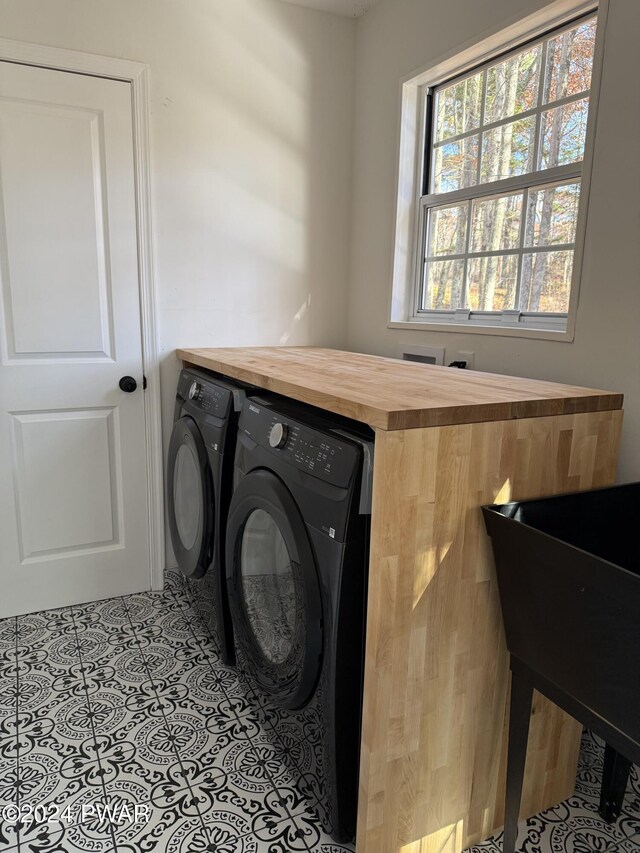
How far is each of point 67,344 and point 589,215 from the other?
1858mm

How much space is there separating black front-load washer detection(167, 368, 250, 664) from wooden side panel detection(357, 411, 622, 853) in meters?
0.81

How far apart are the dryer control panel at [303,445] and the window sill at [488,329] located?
847 mm

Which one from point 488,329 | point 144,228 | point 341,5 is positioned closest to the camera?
point 488,329

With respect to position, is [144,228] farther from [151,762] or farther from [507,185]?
[151,762]

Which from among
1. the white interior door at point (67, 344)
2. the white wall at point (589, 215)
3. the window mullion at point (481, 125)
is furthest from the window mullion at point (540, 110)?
the white interior door at point (67, 344)

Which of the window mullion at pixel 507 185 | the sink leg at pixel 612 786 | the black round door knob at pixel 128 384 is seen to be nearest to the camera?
the sink leg at pixel 612 786

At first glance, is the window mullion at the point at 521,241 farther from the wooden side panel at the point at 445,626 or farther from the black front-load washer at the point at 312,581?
the black front-load washer at the point at 312,581

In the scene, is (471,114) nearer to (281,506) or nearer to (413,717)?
(281,506)

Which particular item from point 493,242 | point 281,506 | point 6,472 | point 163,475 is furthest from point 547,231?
point 6,472

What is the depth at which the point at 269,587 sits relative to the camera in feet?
5.01

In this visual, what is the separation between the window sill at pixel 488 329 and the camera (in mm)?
1733

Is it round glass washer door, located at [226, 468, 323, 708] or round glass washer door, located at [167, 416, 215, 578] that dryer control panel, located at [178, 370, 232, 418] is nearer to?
round glass washer door, located at [167, 416, 215, 578]

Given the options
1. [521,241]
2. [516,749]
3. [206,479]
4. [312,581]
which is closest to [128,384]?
[206,479]

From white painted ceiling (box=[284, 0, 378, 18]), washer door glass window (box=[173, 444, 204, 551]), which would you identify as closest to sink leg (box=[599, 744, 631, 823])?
washer door glass window (box=[173, 444, 204, 551])
